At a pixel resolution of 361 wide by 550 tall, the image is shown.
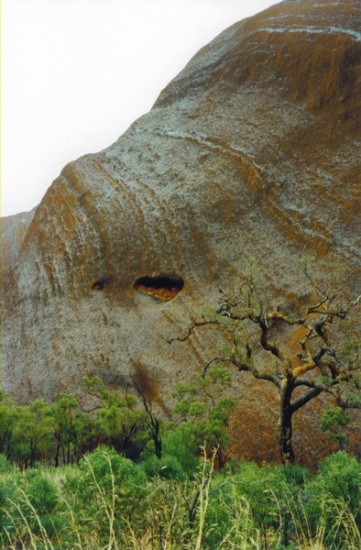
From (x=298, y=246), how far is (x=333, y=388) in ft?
30.9

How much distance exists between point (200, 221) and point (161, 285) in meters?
3.28

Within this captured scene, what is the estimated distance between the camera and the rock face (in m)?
21.2

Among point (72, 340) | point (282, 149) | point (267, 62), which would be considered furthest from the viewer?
point (267, 62)

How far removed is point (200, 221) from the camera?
A: 23.6 meters

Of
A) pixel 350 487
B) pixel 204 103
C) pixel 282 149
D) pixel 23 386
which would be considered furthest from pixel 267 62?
pixel 350 487

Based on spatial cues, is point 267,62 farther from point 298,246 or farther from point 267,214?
point 298,246

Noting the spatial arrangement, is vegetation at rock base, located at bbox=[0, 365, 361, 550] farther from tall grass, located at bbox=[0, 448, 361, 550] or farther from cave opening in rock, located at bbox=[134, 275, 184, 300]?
cave opening in rock, located at bbox=[134, 275, 184, 300]

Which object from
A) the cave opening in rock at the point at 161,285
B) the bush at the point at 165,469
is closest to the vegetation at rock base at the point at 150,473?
the bush at the point at 165,469

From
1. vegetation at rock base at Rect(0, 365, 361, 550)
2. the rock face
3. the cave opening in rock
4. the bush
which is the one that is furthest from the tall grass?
the cave opening in rock

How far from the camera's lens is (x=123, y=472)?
7.54m

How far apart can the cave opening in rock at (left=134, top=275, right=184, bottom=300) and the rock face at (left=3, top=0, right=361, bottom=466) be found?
0.20 feet

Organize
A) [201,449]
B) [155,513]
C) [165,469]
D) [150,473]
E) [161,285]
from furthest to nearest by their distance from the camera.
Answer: [161,285]
[201,449]
[150,473]
[165,469]
[155,513]

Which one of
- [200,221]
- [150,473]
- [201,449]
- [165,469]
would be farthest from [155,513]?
[200,221]

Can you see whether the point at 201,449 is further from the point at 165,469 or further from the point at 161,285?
the point at 161,285
